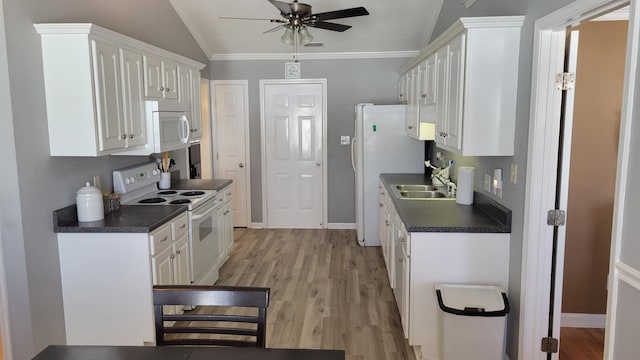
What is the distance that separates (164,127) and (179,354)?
2592 mm

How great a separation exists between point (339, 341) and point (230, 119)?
4058 mm

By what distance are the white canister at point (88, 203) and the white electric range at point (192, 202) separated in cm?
55

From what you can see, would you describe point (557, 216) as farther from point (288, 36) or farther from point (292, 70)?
point (292, 70)

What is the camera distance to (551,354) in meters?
2.64

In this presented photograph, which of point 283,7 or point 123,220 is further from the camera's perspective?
point 283,7

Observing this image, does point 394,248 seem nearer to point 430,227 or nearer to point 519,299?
point 430,227

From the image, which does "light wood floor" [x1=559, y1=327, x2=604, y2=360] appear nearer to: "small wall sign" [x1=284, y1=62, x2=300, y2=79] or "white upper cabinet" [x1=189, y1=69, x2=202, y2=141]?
"white upper cabinet" [x1=189, y1=69, x2=202, y2=141]

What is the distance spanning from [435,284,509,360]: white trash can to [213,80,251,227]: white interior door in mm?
4400

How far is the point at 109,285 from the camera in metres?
3.02

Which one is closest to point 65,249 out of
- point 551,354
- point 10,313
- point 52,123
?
point 10,313

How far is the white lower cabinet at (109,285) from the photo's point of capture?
2996 millimetres

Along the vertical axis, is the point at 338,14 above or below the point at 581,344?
above

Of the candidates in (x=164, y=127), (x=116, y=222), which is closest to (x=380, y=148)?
(x=164, y=127)

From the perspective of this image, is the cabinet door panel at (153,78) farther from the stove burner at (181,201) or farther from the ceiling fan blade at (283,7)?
the ceiling fan blade at (283,7)
